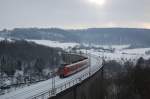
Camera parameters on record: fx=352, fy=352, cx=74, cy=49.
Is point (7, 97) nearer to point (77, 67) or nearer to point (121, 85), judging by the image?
point (77, 67)

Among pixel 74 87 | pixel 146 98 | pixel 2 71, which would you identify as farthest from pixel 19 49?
pixel 74 87

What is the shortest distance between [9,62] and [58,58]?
98.8 ft

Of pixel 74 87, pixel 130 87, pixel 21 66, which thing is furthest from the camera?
pixel 21 66

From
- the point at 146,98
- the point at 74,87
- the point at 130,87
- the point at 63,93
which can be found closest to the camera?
the point at 63,93

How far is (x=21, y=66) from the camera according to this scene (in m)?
146

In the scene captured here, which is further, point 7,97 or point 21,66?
point 21,66

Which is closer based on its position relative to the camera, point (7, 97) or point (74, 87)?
point (7, 97)

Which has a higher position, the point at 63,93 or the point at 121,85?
the point at 63,93

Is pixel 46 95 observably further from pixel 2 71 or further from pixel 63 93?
pixel 2 71

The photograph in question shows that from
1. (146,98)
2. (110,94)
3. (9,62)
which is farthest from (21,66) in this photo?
(146,98)

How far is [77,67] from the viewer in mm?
68438

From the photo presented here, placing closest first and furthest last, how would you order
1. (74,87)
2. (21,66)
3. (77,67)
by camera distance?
1. (74,87)
2. (77,67)
3. (21,66)

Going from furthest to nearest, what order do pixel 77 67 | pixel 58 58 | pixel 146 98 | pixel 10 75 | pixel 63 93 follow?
1. pixel 58 58
2. pixel 10 75
3. pixel 77 67
4. pixel 146 98
5. pixel 63 93

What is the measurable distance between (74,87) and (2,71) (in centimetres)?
7972
